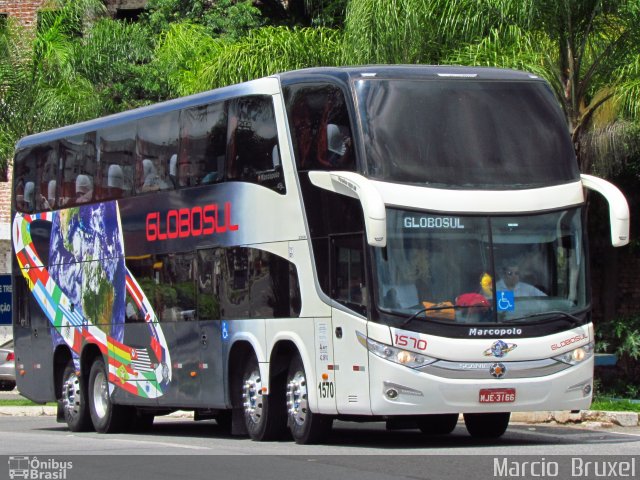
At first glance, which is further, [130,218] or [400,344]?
[130,218]

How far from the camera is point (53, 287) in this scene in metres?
21.5

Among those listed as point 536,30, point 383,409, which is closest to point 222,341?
point 383,409

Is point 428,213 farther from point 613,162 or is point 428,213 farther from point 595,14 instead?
point 613,162

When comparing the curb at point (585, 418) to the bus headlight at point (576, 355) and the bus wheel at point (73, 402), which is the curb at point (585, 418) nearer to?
the bus headlight at point (576, 355)

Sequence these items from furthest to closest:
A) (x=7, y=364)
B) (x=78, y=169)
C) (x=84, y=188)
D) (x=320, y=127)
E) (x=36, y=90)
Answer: (x=7, y=364) → (x=36, y=90) → (x=78, y=169) → (x=84, y=188) → (x=320, y=127)

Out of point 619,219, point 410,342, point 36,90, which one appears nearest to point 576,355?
point 619,219

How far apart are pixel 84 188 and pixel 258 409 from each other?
568cm

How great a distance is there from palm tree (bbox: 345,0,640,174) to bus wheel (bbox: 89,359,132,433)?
22.9 feet

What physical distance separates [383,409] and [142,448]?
301 cm

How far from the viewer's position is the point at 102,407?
66.9 ft

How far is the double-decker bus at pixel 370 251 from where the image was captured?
14336mm

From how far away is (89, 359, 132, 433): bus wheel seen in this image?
20.1m

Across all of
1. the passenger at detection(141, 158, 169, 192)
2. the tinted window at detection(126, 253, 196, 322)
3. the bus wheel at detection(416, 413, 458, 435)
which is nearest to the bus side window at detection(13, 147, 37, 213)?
the tinted window at detection(126, 253, 196, 322)

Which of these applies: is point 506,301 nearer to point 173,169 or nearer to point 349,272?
point 349,272
